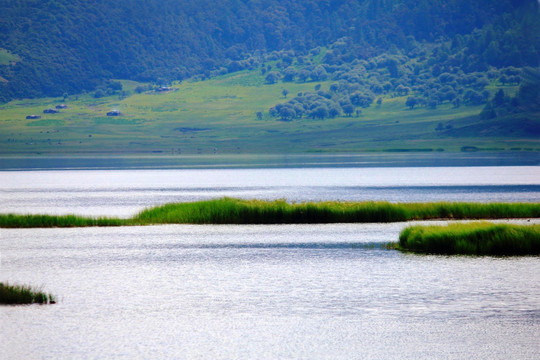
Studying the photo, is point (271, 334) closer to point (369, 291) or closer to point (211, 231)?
point (369, 291)

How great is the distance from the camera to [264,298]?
2959cm

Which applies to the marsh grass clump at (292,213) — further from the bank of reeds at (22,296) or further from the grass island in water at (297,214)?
the bank of reeds at (22,296)

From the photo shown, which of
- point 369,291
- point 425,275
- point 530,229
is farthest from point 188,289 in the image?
point 530,229

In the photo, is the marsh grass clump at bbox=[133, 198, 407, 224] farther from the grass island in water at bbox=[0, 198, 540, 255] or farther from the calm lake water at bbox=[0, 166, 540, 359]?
the calm lake water at bbox=[0, 166, 540, 359]

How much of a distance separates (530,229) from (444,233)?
4.11m

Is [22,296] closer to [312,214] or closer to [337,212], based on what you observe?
[312,214]

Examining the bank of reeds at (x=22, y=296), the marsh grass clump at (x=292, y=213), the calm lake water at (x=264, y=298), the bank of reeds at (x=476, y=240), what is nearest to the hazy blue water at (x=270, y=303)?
the calm lake water at (x=264, y=298)

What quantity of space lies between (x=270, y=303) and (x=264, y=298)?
3.06 ft

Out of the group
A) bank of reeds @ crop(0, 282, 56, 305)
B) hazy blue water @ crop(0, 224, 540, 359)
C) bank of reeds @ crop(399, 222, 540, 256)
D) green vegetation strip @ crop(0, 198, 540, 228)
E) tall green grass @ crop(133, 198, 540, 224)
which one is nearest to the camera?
hazy blue water @ crop(0, 224, 540, 359)

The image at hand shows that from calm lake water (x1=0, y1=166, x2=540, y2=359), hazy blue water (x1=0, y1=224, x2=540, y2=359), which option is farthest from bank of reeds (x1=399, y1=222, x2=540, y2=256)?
hazy blue water (x1=0, y1=224, x2=540, y2=359)

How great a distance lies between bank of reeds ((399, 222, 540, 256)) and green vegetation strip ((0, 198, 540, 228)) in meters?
12.4

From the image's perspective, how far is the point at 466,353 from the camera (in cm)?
2184

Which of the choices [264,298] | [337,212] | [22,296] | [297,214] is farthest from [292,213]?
[22,296]

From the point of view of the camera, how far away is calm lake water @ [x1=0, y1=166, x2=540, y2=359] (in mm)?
22984
